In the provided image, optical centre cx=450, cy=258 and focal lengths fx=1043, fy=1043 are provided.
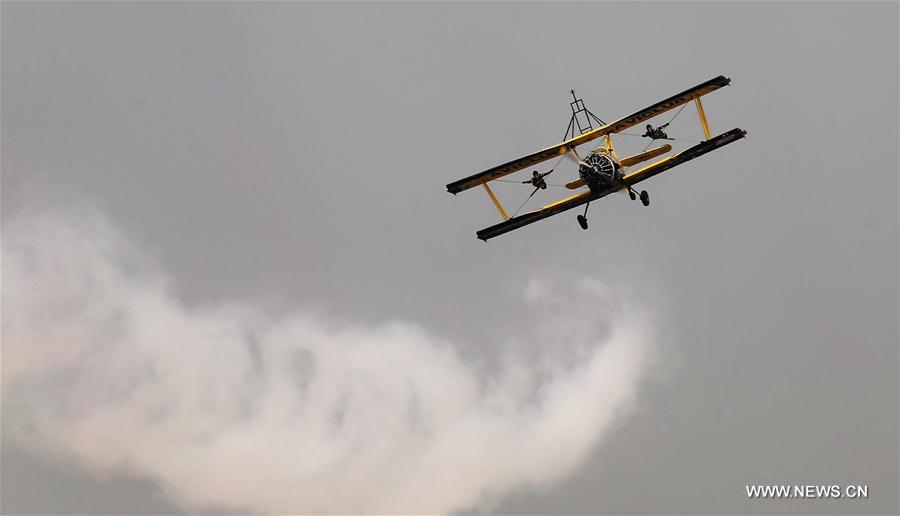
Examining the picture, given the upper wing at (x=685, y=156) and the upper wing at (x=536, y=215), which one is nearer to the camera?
the upper wing at (x=685, y=156)

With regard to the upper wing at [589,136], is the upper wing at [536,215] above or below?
below

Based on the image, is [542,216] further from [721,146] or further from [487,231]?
[721,146]

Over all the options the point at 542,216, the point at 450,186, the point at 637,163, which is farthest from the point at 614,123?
the point at 450,186

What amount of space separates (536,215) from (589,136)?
6.48 m

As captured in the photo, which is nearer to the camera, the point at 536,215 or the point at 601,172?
the point at 601,172

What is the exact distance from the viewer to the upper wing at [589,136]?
66.8 metres

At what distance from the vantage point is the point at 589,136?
227 ft

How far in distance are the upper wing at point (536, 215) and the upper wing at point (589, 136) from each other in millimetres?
3328

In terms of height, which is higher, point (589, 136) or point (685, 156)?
point (589, 136)

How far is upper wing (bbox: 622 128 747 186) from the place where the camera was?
214 feet

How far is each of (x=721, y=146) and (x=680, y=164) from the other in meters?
3.02

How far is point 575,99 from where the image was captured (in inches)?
2891

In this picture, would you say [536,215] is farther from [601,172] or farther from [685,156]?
[685,156]

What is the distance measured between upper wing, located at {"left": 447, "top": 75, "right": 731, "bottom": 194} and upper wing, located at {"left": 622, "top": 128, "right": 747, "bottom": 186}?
3.22m
